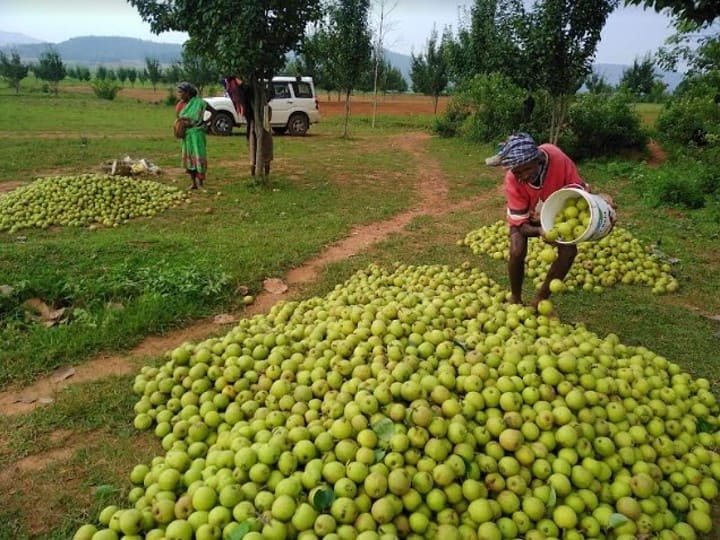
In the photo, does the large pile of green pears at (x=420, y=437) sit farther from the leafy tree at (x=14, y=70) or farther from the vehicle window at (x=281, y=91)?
the leafy tree at (x=14, y=70)

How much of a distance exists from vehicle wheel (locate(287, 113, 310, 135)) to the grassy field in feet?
28.6

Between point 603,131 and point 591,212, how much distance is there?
15690mm

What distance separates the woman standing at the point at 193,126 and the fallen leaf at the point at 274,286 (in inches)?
217

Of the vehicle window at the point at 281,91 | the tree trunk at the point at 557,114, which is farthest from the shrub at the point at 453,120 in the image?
the tree trunk at the point at 557,114

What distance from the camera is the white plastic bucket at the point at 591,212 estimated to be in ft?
13.3

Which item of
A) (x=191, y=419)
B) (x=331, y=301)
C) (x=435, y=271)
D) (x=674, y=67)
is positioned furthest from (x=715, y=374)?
(x=674, y=67)

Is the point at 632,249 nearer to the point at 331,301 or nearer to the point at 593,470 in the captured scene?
the point at 331,301

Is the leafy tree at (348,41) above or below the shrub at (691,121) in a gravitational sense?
above

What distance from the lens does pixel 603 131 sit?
57.8 feet

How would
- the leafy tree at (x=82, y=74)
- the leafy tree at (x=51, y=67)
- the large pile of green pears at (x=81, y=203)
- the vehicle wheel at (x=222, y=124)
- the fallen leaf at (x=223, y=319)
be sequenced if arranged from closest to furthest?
the fallen leaf at (x=223, y=319), the large pile of green pears at (x=81, y=203), the vehicle wheel at (x=222, y=124), the leafy tree at (x=51, y=67), the leafy tree at (x=82, y=74)

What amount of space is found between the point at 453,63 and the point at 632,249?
2286cm

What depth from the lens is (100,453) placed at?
11.7 ft

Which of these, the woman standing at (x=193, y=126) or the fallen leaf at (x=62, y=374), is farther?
the woman standing at (x=193, y=126)

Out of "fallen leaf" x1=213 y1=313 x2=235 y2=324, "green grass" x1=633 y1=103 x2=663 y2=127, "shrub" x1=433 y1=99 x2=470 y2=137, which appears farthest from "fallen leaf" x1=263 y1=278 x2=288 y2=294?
"shrub" x1=433 y1=99 x2=470 y2=137
